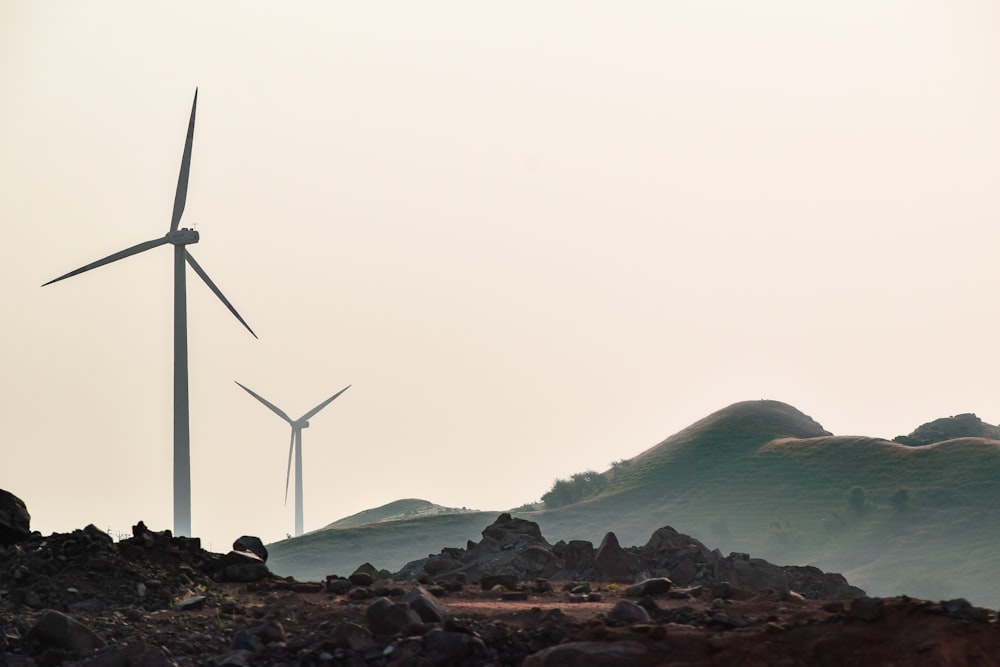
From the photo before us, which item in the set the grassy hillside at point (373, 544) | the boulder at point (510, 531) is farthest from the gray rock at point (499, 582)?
the grassy hillside at point (373, 544)

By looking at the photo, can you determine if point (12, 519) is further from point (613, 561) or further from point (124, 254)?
point (124, 254)

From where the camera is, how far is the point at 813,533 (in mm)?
147750

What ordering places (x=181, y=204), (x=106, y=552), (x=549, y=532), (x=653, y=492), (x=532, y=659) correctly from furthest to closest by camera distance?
(x=653, y=492) → (x=549, y=532) → (x=181, y=204) → (x=106, y=552) → (x=532, y=659)

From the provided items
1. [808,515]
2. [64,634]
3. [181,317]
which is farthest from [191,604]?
[808,515]

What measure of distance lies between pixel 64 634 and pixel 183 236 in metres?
53.5

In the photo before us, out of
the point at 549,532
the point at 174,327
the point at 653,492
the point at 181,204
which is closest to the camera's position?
the point at 174,327

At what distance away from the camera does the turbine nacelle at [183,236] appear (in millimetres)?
79006

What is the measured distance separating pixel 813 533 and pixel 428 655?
4988 inches

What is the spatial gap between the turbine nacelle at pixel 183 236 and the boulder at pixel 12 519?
41.1m

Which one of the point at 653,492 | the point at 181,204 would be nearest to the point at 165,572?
the point at 181,204

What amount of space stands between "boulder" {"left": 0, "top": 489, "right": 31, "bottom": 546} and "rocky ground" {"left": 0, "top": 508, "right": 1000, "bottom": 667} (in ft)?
1.54

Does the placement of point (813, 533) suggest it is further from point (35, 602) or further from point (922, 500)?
point (35, 602)

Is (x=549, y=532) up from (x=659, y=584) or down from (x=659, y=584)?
up

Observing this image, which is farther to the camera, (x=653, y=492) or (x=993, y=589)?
(x=653, y=492)
